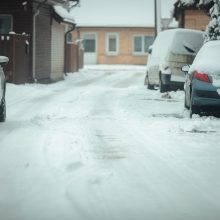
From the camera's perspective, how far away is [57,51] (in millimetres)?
29844

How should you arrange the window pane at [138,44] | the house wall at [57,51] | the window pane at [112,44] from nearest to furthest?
1. the house wall at [57,51]
2. the window pane at [138,44]
3. the window pane at [112,44]

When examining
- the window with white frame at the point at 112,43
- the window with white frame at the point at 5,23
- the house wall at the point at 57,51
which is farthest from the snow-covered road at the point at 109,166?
the window with white frame at the point at 112,43

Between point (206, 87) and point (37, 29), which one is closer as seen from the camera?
point (206, 87)

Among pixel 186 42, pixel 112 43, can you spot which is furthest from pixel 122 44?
pixel 186 42

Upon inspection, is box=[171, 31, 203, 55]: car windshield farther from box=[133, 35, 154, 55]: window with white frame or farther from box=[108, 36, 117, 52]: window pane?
box=[108, 36, 117, 52]: window pane

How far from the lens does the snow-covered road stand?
530cm

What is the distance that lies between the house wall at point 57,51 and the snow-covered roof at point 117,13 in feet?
64.0

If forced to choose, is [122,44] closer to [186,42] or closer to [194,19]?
[194,19]

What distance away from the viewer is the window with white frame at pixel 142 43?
50.4 meters

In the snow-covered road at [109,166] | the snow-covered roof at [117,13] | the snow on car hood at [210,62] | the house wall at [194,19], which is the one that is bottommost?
the snow-covered road at [109,166]

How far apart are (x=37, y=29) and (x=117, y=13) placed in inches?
1127

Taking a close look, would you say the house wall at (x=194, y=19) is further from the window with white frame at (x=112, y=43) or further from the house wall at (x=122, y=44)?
the window with white frame at (x=112, y=43)

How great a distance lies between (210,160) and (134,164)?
1004 mm

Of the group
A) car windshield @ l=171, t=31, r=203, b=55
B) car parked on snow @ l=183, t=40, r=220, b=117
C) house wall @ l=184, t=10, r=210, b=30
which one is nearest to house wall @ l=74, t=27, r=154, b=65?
house wall @ l=184, t=10, r=210, b=30
